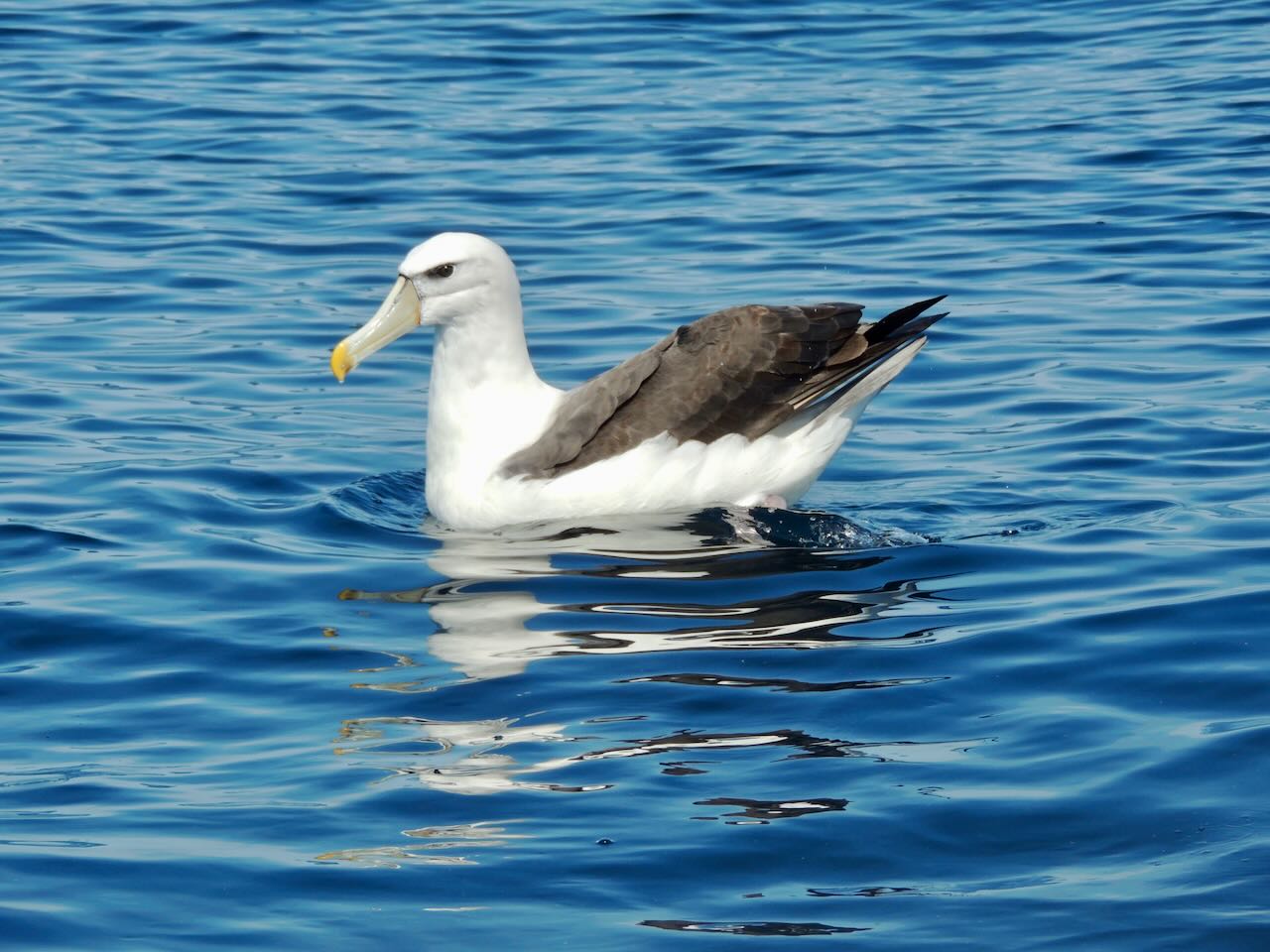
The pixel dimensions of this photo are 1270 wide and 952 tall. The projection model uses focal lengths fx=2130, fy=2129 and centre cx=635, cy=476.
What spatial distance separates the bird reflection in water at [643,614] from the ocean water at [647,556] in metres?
0.03

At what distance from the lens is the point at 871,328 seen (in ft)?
31.0

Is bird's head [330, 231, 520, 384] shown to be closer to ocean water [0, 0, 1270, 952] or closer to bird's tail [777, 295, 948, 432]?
ocean water [0, 0, 1270, 952]

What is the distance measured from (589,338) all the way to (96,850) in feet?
23.3

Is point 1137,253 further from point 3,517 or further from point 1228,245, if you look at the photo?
point 3,517

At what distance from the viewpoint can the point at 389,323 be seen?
31.4ft

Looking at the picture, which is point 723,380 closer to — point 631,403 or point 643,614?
point 631,403

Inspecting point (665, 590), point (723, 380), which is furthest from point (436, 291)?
point (665, 590)

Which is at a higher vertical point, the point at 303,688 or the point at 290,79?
the point at 290,79

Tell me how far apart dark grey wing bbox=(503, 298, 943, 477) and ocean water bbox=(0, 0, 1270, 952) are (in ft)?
1.34

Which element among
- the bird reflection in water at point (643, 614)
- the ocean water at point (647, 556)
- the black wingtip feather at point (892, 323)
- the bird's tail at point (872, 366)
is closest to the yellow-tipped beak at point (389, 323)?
the ocean water at point (647, 556)

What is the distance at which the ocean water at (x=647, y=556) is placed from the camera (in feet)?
18.2

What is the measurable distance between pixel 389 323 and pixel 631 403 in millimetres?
1210

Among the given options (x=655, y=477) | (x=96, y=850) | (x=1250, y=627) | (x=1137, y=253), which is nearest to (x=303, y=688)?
(x=96, y=850)

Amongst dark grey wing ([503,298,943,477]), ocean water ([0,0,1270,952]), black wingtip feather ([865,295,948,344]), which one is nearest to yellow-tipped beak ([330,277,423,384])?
ocean water ([0,0,1270,952])
